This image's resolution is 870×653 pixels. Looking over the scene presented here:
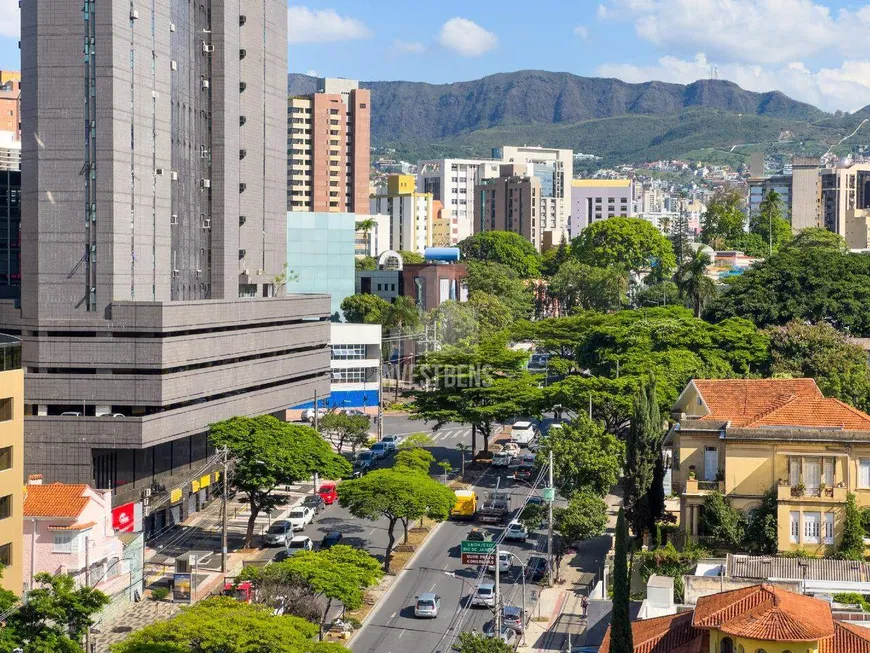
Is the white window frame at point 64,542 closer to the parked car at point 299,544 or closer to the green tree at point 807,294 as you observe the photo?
the parked car at point 299,544

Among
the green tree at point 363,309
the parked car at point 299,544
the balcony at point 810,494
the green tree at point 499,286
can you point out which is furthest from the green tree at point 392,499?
the green tree at point 499,286

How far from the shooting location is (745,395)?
210 feet

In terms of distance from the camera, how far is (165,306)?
7444 centimetres

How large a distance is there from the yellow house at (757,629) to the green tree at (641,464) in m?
22.8

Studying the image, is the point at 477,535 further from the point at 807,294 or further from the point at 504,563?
the point at 807,294

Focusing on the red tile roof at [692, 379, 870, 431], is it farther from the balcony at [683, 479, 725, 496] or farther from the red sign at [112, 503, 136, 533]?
the red sign at [112, 503, 136, 533]

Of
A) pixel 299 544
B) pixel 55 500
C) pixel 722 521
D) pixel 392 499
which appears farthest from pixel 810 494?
pixel 55 500

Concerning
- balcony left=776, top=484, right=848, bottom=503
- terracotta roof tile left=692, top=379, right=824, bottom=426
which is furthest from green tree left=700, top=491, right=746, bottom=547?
terracotta roof tile left=692, top=379, right=824, bottom=426

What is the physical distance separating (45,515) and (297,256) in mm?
72339

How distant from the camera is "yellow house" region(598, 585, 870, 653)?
35781 mm

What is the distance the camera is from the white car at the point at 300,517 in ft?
244

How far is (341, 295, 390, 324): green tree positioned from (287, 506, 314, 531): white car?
62050 millimetres

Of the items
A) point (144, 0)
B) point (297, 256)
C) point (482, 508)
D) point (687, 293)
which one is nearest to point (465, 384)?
point (482, 508)

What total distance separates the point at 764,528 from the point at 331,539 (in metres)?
23.4
